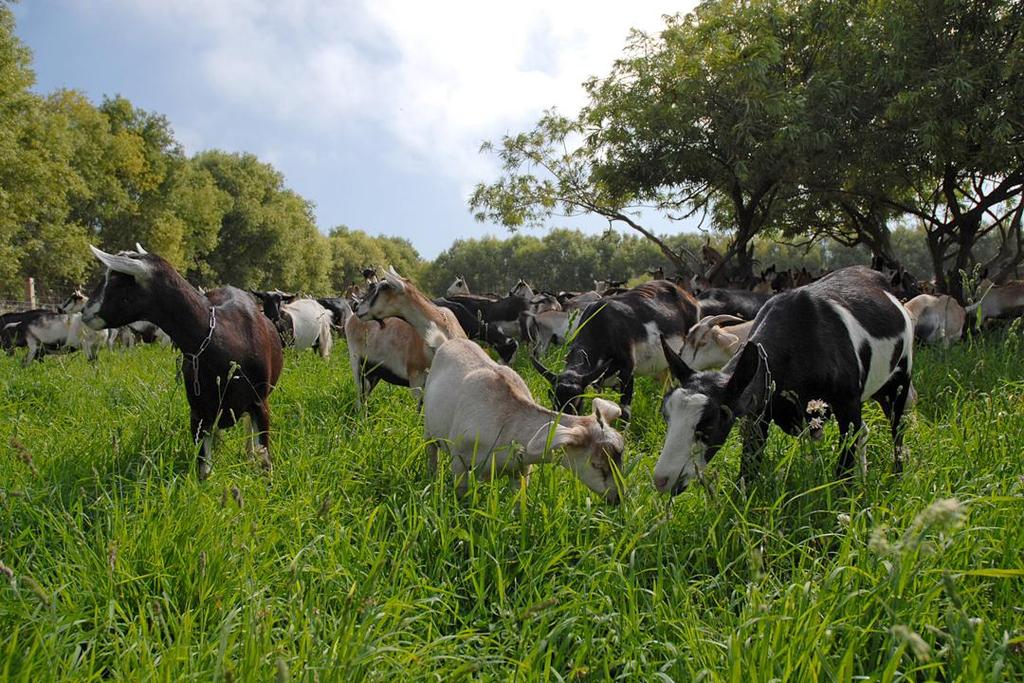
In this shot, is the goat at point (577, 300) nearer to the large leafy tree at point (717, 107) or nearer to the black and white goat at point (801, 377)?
the large leafy tree at point (717, 107)

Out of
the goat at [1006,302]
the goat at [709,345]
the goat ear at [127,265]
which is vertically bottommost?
the goat ear at [127,265]

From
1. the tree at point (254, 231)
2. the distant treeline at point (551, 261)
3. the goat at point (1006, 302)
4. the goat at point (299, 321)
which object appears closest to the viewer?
the goat at point (1006, 302)

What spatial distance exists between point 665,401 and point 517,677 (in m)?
1.60

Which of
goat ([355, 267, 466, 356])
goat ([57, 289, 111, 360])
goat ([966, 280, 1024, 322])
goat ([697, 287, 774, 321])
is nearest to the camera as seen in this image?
goat ([355, 267, 466, 356])

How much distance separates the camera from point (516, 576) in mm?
2748

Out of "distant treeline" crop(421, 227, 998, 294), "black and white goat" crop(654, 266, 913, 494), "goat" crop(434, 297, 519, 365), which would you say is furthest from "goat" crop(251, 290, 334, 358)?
"distant treeline" crop(421, 227, 998, 294)

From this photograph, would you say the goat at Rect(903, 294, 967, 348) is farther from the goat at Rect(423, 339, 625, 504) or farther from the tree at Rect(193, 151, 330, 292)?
the tree at Rect(193, 151, 330, 292)

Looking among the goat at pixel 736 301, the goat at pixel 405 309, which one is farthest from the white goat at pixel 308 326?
the goat at pixel 736 301

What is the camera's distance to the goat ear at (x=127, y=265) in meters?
4.06

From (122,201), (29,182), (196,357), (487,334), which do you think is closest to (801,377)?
(196,357)

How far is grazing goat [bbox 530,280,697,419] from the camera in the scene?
248 inches

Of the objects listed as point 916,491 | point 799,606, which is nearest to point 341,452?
point 799,606

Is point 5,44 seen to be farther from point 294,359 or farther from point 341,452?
point 341,452

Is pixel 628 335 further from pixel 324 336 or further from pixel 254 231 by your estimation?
pixel 254 231
